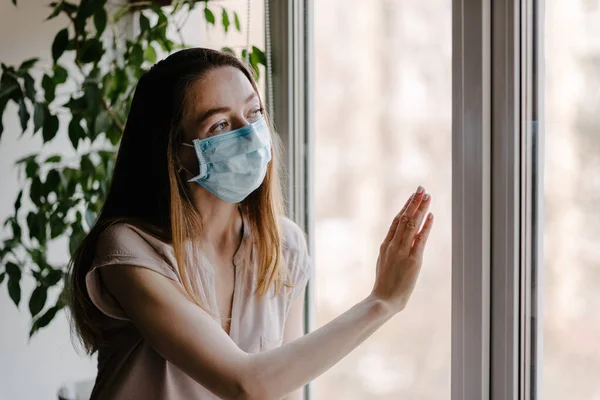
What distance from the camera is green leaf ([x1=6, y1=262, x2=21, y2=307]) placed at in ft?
6.41

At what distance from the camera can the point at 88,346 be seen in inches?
55.7

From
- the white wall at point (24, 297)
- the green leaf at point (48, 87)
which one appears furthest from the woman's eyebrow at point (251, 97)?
the white wall at point (24, 297)

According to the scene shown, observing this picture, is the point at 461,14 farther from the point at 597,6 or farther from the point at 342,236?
the point at 342,236

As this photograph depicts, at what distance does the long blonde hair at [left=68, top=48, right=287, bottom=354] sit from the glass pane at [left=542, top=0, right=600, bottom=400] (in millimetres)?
525

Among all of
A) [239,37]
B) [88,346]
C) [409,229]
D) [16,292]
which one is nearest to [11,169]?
[16,292]

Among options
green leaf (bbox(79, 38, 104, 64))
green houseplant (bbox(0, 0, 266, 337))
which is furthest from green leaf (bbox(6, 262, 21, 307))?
green leaf (bbox(79, 38, 104, 64))

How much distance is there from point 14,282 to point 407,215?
1.16m

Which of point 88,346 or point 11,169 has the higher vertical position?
point 11,169

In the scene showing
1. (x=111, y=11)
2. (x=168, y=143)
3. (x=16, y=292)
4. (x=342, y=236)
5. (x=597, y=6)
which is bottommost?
(x=16, y=292)

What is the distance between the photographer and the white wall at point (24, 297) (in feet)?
7.61

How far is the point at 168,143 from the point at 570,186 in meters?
0.71

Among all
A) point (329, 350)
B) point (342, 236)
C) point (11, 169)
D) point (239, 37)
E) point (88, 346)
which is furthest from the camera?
point (11, 169)

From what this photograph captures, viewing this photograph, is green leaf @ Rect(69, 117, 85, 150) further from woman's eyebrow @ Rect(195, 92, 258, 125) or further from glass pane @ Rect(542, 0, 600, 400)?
glass pane @ Rect(542, 0, 600, 400)

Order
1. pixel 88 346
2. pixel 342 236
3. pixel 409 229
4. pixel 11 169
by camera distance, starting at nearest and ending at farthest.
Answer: pixel 409 229
pixel 88 346
pixel 342 236
pixel 11 169
